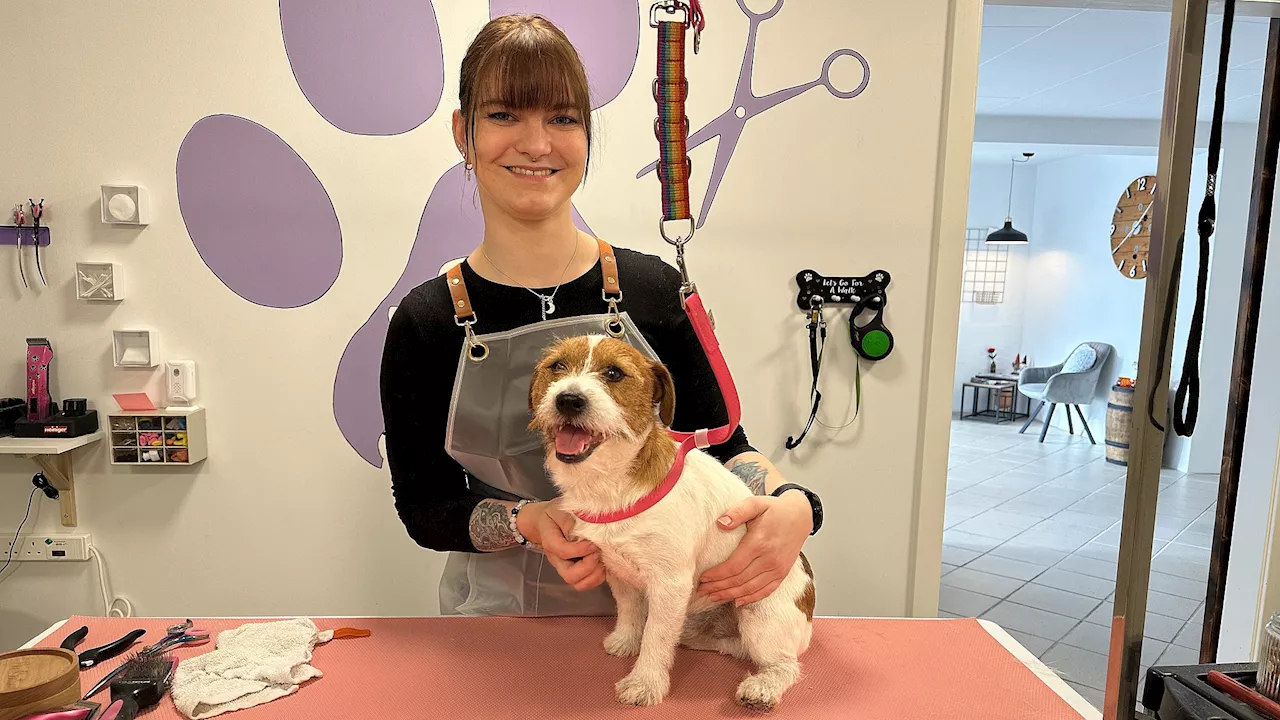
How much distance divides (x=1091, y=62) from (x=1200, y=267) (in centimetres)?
503

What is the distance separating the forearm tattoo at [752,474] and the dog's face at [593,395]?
0.25 m

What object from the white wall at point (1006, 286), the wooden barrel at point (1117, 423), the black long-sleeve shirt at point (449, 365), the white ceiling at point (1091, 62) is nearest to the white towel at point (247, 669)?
the black long-sleeve shirt at point (449, 365)

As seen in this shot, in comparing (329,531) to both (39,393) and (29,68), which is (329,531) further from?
(29,68)

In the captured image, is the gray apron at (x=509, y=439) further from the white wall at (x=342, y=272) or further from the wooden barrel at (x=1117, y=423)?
the wooden barrel at (x=1117, y=423)

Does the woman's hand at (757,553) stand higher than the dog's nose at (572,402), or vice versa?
the dog's nose at (572,402)

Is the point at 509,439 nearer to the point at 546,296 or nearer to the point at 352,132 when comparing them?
the point at 546,296

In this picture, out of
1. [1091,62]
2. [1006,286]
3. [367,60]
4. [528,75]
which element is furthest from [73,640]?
[1006,286]

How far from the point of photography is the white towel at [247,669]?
1.02 m

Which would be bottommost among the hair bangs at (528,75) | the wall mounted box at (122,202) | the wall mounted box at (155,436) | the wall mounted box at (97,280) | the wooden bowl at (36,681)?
the wooden bowl at (36,681)

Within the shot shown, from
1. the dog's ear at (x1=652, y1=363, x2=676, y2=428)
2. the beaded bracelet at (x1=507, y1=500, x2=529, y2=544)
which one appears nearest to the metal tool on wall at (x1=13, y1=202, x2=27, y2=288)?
the beaded bracelet at (x1=507, y1=500, x2=529, y2=544)

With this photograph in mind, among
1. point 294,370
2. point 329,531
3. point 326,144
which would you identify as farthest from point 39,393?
point 326,144

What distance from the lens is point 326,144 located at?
73.0 inches

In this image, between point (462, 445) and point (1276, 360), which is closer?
point (462, 445)

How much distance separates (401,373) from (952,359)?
5.03 ft
